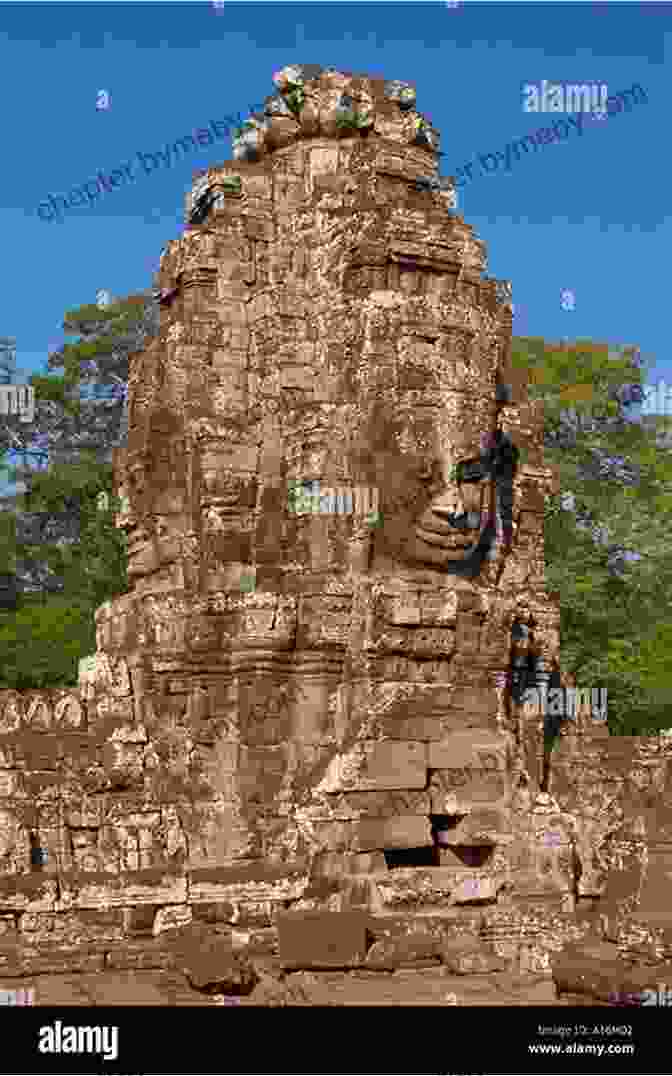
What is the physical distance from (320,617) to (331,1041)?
615cm

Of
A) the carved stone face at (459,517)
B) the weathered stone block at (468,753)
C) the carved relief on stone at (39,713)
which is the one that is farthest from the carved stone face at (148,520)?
the weathered stone block at (468,753)

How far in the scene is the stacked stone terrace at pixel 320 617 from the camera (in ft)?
42.5

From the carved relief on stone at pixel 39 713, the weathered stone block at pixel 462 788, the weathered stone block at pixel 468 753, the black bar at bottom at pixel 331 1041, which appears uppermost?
the carved relief on stone at pixel 39 713

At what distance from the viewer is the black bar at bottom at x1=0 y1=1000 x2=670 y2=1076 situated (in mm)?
8242

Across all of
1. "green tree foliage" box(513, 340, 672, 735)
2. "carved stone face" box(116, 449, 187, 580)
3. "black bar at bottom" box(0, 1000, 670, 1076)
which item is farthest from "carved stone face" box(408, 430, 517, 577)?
"green tree foliage" box(513, 340, 672, 735)

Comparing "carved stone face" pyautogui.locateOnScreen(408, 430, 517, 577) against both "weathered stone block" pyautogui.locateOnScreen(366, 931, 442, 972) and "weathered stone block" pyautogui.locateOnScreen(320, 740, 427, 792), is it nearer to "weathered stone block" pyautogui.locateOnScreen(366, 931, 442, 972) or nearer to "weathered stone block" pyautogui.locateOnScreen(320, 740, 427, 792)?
"weathered stone block" pyautogui.locateOnScreen(320, 740, 427, 792)

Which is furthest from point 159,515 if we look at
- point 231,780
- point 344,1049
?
point 344,1049

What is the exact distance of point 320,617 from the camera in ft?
47.1

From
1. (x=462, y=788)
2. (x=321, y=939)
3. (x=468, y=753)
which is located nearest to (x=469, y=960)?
(x=321, y=939)

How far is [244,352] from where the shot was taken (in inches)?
629

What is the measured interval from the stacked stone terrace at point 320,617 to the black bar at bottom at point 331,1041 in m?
3.02

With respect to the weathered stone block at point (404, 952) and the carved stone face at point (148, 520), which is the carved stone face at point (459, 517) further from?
the weathered stone block at point (404, 952)

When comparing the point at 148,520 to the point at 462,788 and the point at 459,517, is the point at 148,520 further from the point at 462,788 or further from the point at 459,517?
the point at 462,788

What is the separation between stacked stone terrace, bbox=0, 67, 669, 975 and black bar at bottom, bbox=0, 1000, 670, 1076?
9.92 ft
